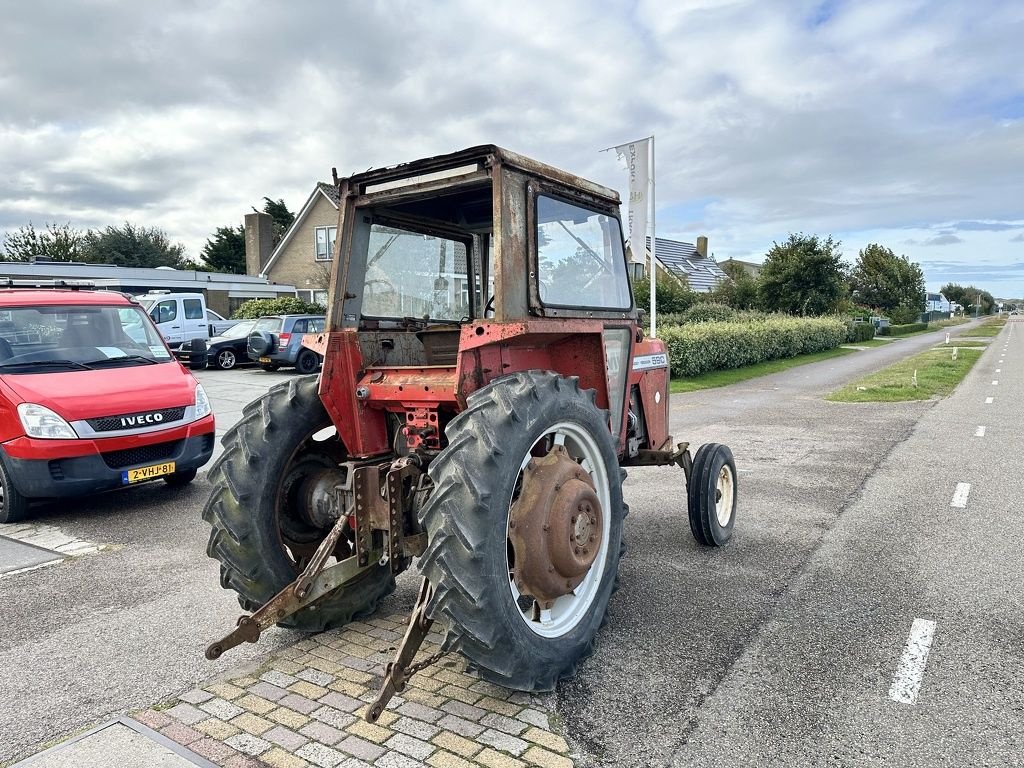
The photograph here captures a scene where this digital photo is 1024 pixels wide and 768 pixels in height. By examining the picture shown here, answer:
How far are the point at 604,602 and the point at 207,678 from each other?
2003 millimetres

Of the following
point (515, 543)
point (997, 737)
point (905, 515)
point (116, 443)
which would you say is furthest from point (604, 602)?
point (116, 443)

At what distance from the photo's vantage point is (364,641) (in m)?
3.99

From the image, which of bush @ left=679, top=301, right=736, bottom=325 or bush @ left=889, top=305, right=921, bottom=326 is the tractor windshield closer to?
bush @ left=679, top=301, right=736, bottom=325

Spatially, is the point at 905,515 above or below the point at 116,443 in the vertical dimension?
below

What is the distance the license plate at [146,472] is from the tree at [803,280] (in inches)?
1346

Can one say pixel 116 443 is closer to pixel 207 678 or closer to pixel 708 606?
pixel 207 678

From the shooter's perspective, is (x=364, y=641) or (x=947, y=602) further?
(x=947, y=602)

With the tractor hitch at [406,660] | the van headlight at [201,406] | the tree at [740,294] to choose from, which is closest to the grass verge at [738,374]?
the tree at [740,294]

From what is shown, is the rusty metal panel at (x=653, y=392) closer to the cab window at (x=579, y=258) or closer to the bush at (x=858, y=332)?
the cab window at (x=579, y=258)

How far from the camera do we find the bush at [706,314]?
26.7m

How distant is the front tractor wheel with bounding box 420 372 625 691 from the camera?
2963 mm

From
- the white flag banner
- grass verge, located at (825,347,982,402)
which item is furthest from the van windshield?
grass verge, located at (825,347,982,402)

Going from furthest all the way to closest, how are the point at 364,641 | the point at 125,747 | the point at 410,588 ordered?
the point at 410,588
the point at 364,641
the point at 125,747

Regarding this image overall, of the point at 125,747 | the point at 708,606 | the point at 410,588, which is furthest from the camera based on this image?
the point at 410,588
